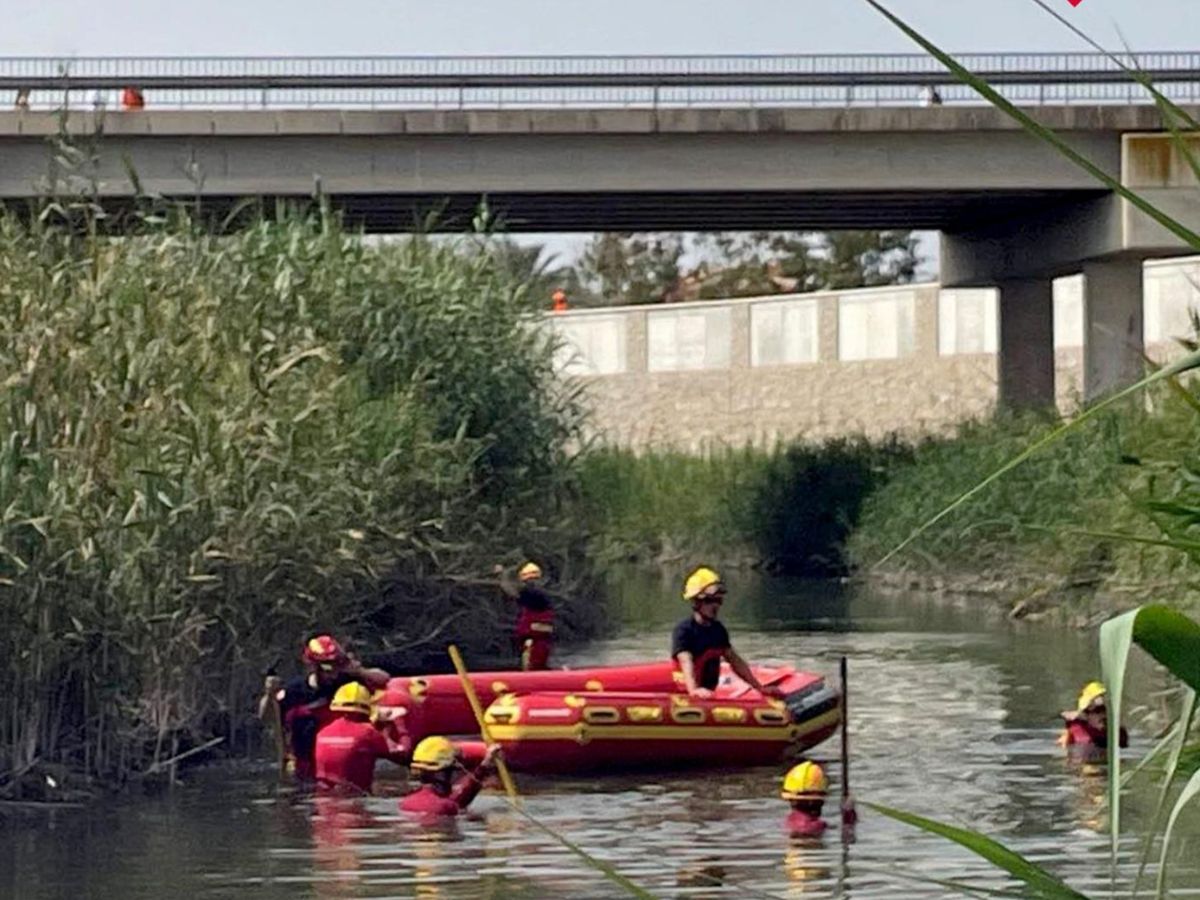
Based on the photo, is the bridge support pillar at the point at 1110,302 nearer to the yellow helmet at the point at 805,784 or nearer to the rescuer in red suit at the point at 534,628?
the rescuer in red suit at the point at 534,628

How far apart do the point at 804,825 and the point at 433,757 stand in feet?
6.12

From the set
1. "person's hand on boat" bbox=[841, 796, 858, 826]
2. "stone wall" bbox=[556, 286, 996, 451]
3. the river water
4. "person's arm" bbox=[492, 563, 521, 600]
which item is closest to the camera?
the river water

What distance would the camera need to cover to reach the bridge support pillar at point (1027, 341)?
35500 millimetres

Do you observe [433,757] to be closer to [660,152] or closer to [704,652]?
[704,652]

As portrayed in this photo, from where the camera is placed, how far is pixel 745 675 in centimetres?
1484

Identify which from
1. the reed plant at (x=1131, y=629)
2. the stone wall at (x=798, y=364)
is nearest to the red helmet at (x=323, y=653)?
the reed plant at (x=1131, y=629)

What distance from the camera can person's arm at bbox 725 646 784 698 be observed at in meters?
14.7

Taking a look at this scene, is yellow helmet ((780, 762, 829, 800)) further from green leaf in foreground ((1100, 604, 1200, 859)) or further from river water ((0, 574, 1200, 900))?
green leaf in foreground ((1100, 604, 1200, 859))

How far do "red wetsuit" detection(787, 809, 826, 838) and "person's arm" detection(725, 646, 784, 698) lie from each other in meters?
2.85

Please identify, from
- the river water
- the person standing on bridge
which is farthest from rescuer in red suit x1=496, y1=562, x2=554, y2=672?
the person standing on bridge

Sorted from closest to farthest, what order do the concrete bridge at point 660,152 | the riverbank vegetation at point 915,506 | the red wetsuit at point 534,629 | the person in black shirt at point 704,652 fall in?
the person in black shirt at point 704,652 < the red wetsuit at point 534,629 < the riverbank vegetation at point 915,506 < the concrete bridge at point 660,152

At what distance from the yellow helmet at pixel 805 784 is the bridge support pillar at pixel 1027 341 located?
78.4 ft

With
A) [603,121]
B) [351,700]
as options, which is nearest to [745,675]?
[351,700]

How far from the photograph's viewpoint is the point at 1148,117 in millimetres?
29641
